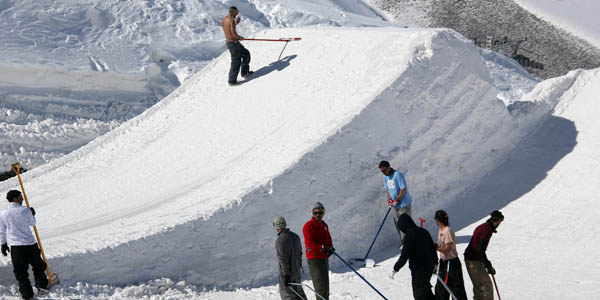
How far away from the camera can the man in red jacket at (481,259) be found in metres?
5.26

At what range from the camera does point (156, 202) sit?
7.82m

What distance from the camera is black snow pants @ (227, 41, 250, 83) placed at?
10820 mm

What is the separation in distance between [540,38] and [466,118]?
1750 cm

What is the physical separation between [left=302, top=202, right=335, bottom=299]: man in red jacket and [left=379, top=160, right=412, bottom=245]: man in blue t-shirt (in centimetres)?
170

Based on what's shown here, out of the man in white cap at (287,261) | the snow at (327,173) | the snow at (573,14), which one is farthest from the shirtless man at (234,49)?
the snow at (573,14)

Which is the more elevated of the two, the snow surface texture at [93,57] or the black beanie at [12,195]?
the snow surface texture at [93,57]

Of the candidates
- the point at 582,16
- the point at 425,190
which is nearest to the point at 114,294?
the point at 425,190

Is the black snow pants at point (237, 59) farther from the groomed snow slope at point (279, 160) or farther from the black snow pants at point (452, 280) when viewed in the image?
the black snow pants at point (452, 280)

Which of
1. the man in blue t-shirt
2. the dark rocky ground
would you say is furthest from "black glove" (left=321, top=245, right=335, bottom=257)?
the dark rocky ground

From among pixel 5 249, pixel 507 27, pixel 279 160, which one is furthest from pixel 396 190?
pixel 507 27

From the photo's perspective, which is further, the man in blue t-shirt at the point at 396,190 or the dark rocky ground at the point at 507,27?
the dark rocky ground at the point at 507,27

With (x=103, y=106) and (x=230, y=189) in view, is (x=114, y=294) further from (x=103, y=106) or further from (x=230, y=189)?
(x=103, y=106)

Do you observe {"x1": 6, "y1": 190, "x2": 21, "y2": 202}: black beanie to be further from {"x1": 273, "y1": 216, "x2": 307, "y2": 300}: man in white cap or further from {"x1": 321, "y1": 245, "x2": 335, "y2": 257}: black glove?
{"x1": 321, "y1": 245, "x2": 335, "y2": 257}: black glove

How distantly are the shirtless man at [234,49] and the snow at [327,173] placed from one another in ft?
0.86
